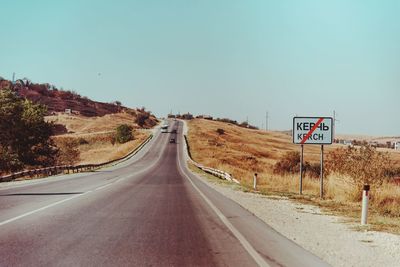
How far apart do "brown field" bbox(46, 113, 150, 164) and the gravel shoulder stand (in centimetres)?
7132

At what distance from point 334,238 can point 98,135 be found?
113m

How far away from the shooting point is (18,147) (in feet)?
171

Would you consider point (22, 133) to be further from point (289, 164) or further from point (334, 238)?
point (334, 238)

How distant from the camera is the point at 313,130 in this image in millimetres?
21453

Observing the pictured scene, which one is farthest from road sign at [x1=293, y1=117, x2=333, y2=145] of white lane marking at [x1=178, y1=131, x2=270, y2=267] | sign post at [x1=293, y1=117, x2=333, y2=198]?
white lane marking at [x1=178, y1=131, x2=270, y2=267]

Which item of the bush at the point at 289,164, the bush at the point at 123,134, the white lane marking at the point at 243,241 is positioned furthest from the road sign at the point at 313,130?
the bush at the point at 123,134

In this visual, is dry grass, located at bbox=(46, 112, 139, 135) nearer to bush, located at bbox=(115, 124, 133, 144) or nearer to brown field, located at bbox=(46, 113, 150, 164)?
brown field, located at bbox=(46, 113, 150, 164)

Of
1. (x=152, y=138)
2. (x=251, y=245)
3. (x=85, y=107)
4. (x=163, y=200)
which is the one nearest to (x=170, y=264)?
(x=251, y=245)

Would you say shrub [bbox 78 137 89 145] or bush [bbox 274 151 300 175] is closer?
bush [bbox 274 151 300 175]

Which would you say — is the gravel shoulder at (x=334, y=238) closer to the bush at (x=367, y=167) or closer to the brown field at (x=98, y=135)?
the bush at (x=367, y=167)

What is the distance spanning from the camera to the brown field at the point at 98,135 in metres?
88.3

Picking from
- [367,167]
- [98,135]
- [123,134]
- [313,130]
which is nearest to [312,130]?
[313,130]

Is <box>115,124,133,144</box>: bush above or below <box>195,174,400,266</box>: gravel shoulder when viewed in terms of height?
above

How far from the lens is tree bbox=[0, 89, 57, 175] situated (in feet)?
163
